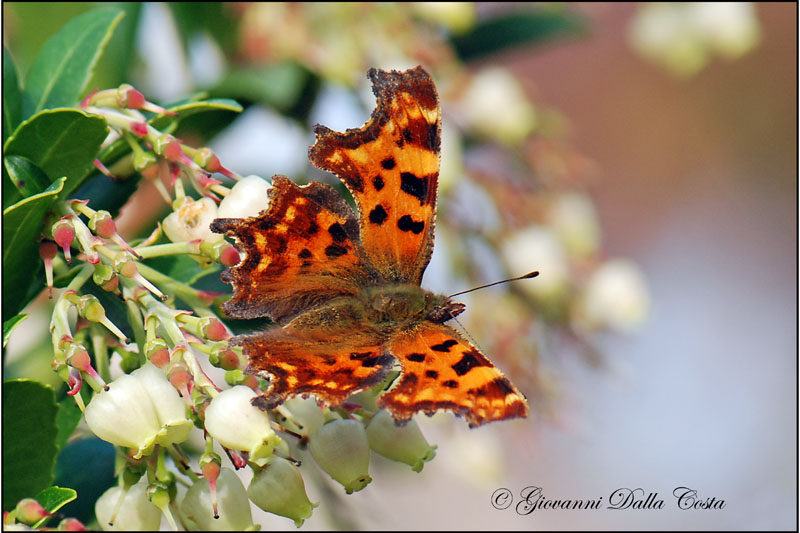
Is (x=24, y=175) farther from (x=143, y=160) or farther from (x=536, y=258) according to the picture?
(x=536, y=258)

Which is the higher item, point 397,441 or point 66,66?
point 66,66

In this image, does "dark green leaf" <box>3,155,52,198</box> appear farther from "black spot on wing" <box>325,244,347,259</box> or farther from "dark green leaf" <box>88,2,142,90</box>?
"dark green leaf" <box>88,2,142,90</box>

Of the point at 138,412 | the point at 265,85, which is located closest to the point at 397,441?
the point at 138,412

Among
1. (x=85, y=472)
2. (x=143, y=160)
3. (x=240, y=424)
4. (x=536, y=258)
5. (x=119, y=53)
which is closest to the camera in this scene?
(x=240, y=424)

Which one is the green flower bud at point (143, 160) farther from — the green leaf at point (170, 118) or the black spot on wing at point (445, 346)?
the black spot on wing at point (445, 346)

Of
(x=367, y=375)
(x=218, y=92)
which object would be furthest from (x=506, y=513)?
(x=367, y=375)

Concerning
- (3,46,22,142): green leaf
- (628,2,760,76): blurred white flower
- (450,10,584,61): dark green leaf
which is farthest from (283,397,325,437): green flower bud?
(628,2,760,76): blurred white flower

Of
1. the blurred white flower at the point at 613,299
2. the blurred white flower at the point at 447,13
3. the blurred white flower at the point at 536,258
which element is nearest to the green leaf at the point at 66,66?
the blurred white flower at the point at 447,13
